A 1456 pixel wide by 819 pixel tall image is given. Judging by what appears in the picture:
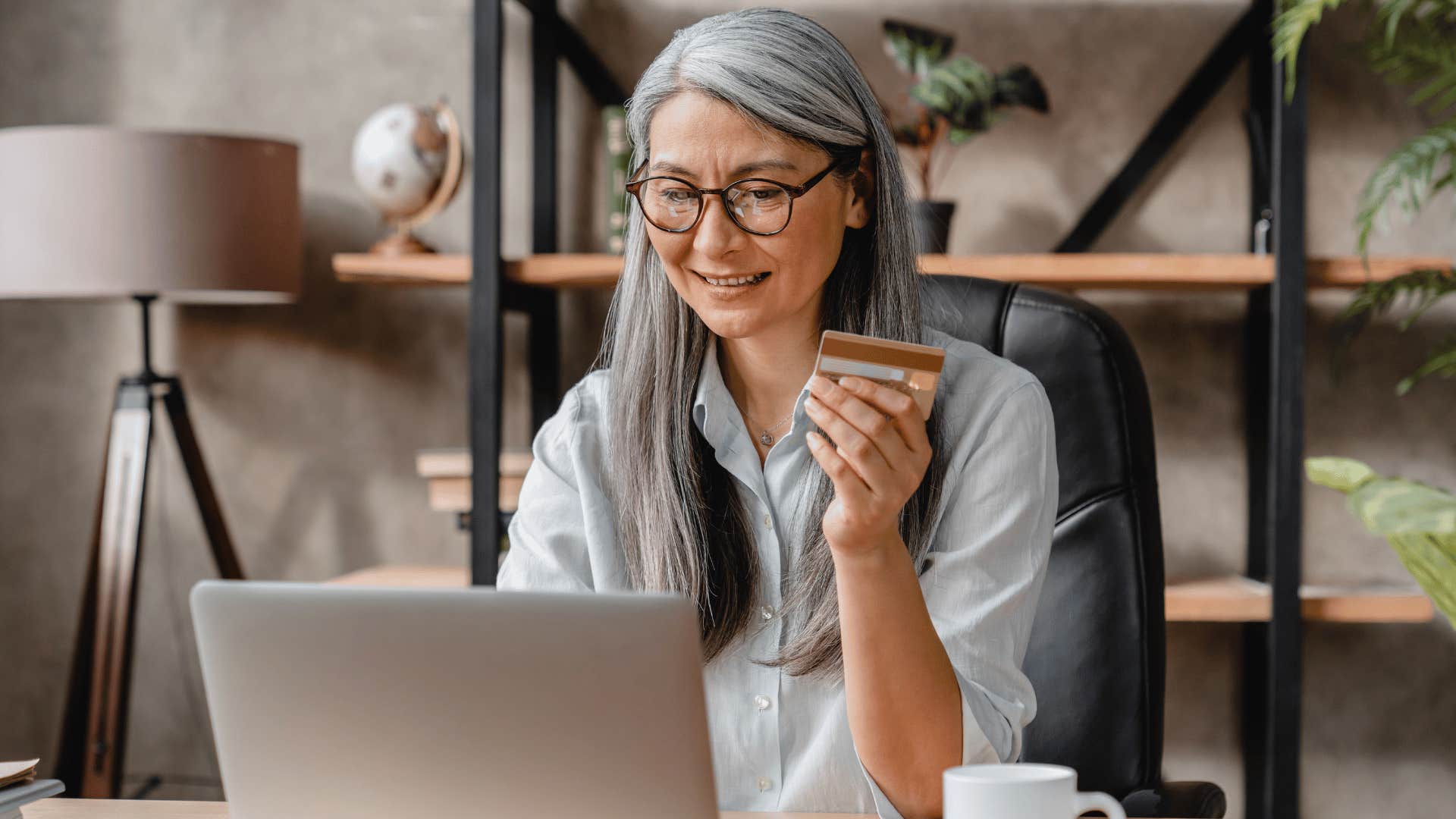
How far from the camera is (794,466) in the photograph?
114cm

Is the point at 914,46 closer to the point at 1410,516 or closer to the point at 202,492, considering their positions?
the point at 202,492

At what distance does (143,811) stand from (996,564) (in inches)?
25.8

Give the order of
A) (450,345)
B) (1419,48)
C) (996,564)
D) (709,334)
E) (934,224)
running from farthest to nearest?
(450,345)
(934,224)
(1419,48)
(709,334)
(996,564)

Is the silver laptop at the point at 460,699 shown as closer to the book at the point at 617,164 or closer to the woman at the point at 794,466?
the woman at the point at 794,466

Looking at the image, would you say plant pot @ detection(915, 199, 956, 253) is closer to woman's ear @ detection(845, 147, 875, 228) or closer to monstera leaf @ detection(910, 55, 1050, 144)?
monstera leaf @ detection(910, 55, 1050, 144)

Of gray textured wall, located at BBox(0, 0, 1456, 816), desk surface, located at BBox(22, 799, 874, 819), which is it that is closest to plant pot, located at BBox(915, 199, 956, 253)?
gray textured wall, located at BBox(0, 0, 1456, 816)

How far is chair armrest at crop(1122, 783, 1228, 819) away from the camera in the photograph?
102cm

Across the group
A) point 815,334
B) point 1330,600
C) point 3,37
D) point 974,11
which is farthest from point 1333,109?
point 3,37

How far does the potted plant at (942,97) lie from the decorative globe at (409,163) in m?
0.71

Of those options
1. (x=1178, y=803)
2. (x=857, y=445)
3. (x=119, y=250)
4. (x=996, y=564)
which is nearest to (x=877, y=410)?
(x=857, y=445)

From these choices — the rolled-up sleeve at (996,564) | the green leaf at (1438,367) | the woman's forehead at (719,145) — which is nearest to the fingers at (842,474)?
the rolled-up sleeve at (996,564)

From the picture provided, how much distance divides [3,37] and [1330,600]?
2.48 meters

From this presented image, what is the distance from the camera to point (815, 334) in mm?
1184

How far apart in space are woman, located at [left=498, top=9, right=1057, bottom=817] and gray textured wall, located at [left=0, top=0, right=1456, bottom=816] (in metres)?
1.01
